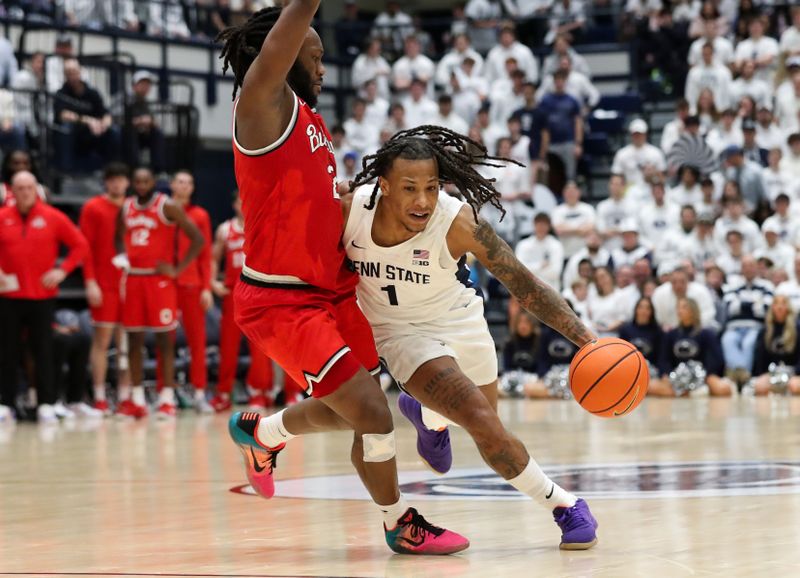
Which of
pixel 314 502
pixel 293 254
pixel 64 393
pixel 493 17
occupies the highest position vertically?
→ pixel 493 17

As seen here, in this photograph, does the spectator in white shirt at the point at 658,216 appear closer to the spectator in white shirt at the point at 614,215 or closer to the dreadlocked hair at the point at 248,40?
the spectator in white shirt at the point at 614,215

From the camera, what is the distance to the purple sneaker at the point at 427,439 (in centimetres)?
569

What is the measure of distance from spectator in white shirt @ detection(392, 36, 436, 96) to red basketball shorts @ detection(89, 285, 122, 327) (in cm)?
776

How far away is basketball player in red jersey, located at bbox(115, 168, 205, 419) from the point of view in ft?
40.0

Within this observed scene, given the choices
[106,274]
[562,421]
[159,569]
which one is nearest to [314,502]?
[159,569]

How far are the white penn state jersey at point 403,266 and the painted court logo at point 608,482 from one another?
126cm

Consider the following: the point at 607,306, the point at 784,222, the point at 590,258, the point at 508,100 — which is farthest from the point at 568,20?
the point at 607,306

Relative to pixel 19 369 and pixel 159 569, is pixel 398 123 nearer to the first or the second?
pixel 19 369

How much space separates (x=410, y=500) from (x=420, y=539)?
4.49 ft

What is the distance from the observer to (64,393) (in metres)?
12.8

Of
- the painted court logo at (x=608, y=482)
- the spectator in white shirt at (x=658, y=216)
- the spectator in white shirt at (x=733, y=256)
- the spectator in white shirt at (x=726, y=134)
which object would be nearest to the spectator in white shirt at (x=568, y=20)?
the spectator in white shirt at (x=726, y=134)

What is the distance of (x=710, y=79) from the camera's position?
1733cm

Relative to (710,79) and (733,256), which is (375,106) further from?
(733,256)

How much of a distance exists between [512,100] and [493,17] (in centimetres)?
276
